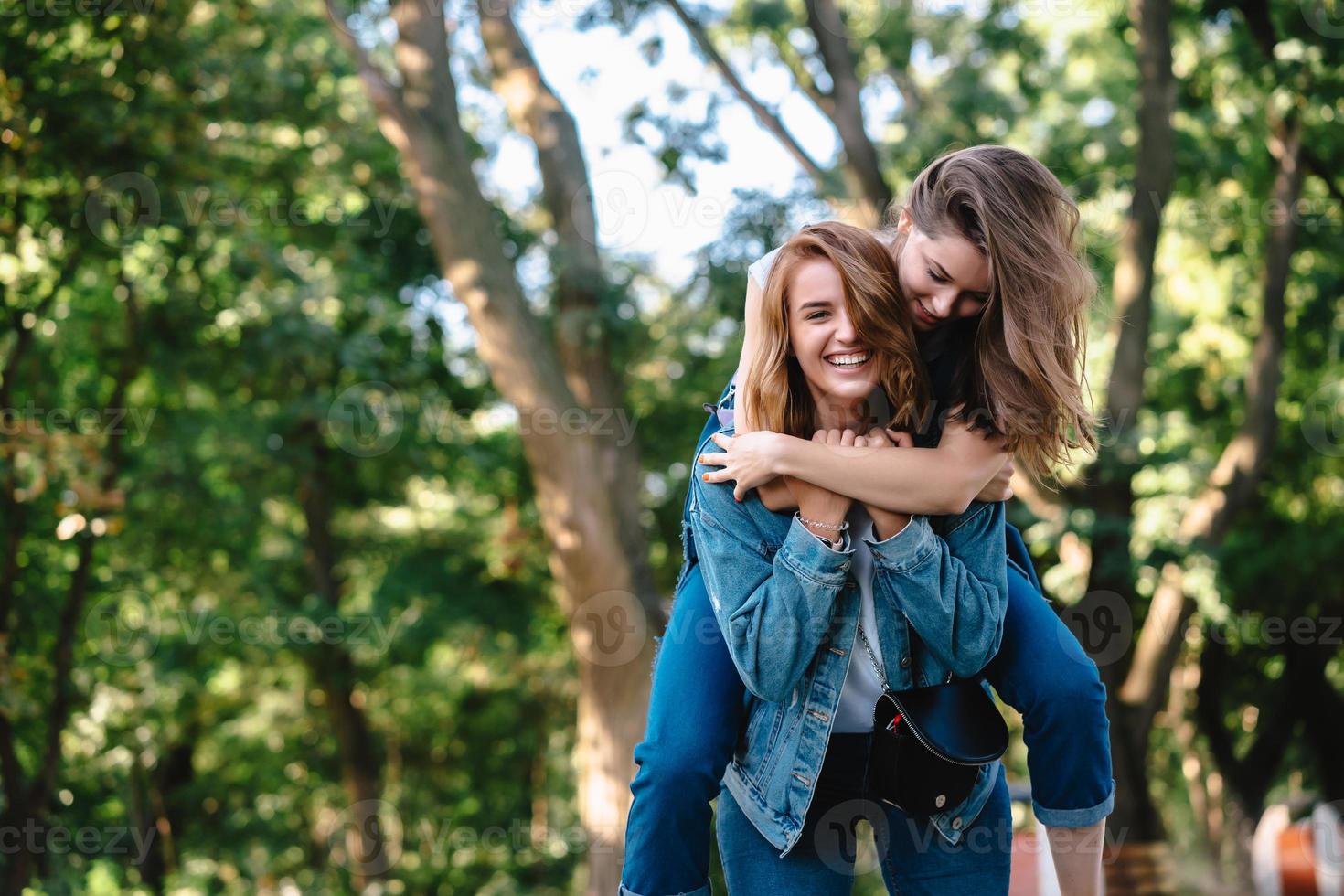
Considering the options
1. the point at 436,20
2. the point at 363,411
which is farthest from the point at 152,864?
the point at 436,20

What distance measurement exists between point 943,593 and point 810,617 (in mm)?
243

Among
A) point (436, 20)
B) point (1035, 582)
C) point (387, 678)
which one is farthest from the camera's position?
point (387, 678)

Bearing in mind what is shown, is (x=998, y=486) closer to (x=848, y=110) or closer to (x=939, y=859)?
(x=939, y=859)

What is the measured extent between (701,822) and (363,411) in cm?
973

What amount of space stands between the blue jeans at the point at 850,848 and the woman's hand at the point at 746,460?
53cm

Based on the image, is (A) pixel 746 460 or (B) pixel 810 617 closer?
(B) pixel 810 617

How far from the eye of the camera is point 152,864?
53.3 feet

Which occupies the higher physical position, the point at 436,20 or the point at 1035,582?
the point at 436,20

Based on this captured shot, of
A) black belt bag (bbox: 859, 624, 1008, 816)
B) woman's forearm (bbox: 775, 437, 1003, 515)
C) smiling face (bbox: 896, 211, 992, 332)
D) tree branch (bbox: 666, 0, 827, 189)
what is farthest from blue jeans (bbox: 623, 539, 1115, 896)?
tree branch (bbox: 666, 0, 827, 189)

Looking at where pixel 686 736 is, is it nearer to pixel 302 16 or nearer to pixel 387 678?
pixel 302 16

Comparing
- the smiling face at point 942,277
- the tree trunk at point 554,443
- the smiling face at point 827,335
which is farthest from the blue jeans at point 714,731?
the tree trunk at point 554,443

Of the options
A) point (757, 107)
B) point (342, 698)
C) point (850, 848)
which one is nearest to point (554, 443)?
point (757, 107)

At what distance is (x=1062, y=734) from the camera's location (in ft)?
8.21

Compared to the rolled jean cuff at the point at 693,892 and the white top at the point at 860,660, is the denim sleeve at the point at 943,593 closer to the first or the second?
the white top at the point at 860,660
